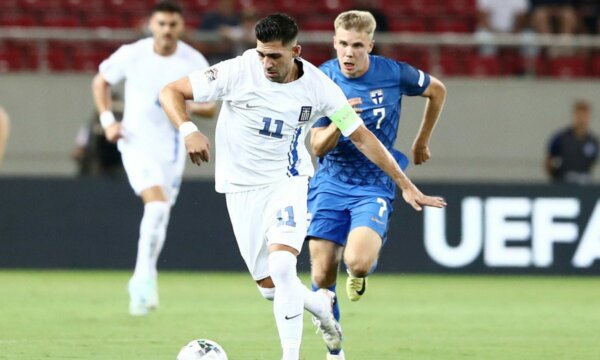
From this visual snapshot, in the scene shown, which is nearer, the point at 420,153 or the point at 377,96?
the point at 377,96

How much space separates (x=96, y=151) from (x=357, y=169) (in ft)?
28.7

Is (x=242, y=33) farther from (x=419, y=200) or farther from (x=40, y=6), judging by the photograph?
(x=419, y=200)

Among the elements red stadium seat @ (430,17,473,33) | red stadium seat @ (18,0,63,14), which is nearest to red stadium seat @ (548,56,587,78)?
red stadium seat @ (430,17,473,33)

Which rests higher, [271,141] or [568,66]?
[271,141]

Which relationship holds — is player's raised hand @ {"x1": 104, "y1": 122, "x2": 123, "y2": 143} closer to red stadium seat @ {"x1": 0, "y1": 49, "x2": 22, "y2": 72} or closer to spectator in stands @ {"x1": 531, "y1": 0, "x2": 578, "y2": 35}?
red stadium seat @ {"x1": 0, "y1": 49, "x2": 22, "y2": 72}

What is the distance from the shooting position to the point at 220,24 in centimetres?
1842

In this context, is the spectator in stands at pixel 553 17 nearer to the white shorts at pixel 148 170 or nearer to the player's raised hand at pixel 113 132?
the white shorts at pixel 148 170

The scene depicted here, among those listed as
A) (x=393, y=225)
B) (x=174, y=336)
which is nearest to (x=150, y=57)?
(x=174, y=336)

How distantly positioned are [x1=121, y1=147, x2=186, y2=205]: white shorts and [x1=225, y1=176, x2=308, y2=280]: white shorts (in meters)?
3.64

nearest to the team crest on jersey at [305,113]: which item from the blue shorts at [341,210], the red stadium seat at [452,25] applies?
the blue shorts at [341,210]

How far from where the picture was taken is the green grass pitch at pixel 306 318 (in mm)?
9312

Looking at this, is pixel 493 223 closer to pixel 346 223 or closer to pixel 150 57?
pixel 150 57

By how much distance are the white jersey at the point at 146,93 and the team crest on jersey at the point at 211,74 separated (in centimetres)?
396

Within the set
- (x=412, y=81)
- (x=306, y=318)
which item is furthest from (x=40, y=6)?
(x=412, y=81)
